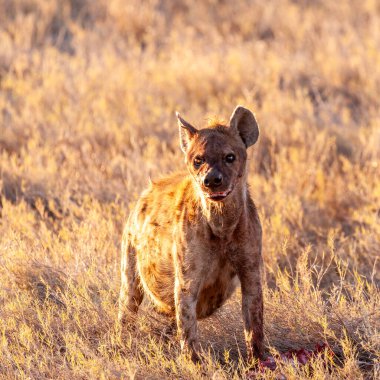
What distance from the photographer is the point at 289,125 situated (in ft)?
30.7

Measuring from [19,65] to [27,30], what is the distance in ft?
6.01

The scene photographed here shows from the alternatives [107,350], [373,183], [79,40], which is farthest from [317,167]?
[79,40]

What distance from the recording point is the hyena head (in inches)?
168

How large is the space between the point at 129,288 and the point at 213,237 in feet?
2.96

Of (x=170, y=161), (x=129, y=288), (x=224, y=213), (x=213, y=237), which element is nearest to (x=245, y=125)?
(x=224, y=213)

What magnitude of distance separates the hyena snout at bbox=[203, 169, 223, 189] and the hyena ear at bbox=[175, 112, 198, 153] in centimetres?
48

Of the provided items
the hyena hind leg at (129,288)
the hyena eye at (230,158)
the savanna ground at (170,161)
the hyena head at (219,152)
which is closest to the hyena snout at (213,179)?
the hyena head at (219,152)

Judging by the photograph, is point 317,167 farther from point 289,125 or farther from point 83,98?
point 83,98

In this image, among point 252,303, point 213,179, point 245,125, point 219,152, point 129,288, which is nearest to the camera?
point 213,179

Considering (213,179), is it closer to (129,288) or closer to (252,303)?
(252,303)

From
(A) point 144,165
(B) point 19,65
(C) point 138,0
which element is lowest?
(A) point 144,165

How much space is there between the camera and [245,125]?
4637mm

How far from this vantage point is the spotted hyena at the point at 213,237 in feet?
14.4

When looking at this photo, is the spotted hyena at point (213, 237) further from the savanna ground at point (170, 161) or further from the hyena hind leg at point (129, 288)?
the hyena hind leg at point (129, 288)
